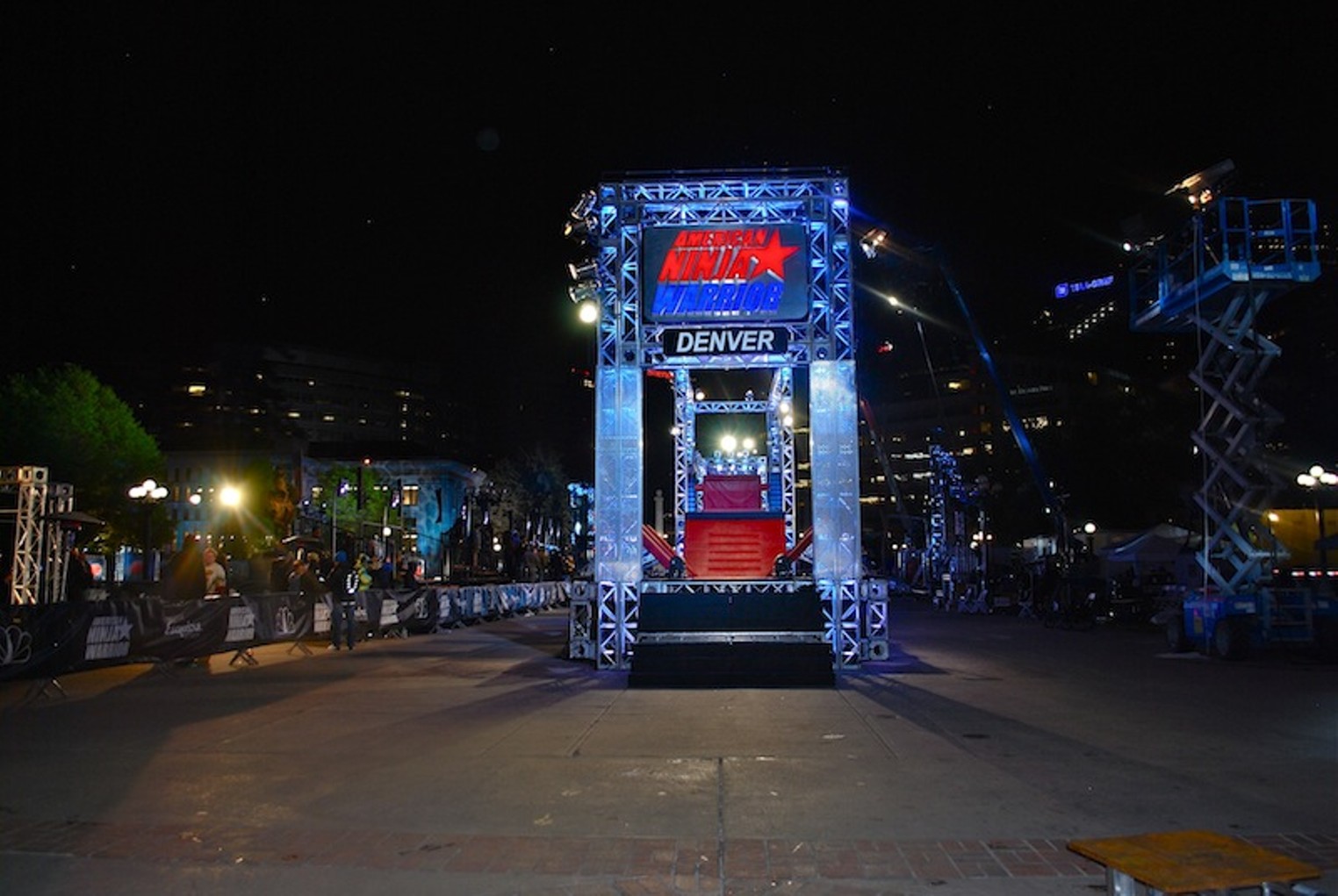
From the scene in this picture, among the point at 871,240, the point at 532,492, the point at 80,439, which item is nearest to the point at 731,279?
the point at 871,240

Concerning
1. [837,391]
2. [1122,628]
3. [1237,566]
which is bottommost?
[1122,628]

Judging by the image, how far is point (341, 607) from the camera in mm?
19734

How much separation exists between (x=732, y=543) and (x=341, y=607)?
10458 mm

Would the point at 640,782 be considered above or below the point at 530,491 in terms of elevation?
below

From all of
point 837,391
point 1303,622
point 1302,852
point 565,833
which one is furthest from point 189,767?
point 1303,622

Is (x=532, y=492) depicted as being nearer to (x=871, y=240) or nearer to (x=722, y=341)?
(x=871, y=240)

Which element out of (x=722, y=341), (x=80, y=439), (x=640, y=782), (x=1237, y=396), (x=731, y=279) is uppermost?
(x=80, y=439)

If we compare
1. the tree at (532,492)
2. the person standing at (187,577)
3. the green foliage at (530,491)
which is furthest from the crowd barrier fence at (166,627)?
the green foliage at (530,491)

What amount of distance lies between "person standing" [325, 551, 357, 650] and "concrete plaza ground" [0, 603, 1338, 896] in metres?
5.67

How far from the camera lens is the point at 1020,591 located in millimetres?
34000

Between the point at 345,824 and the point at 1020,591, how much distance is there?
1235 inches

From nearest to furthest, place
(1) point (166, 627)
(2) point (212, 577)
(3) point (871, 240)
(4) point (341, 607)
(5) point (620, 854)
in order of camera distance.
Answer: (5) point (620, 854) → (1) point (166, 627) → (2) point (212, 577) → (3) point (871, 240) → (4) point (341, 607)

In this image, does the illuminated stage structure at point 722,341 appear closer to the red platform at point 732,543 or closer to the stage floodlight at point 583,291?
the stage floodlight at point 583,291

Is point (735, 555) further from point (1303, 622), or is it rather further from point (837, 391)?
point (1303, 622)
